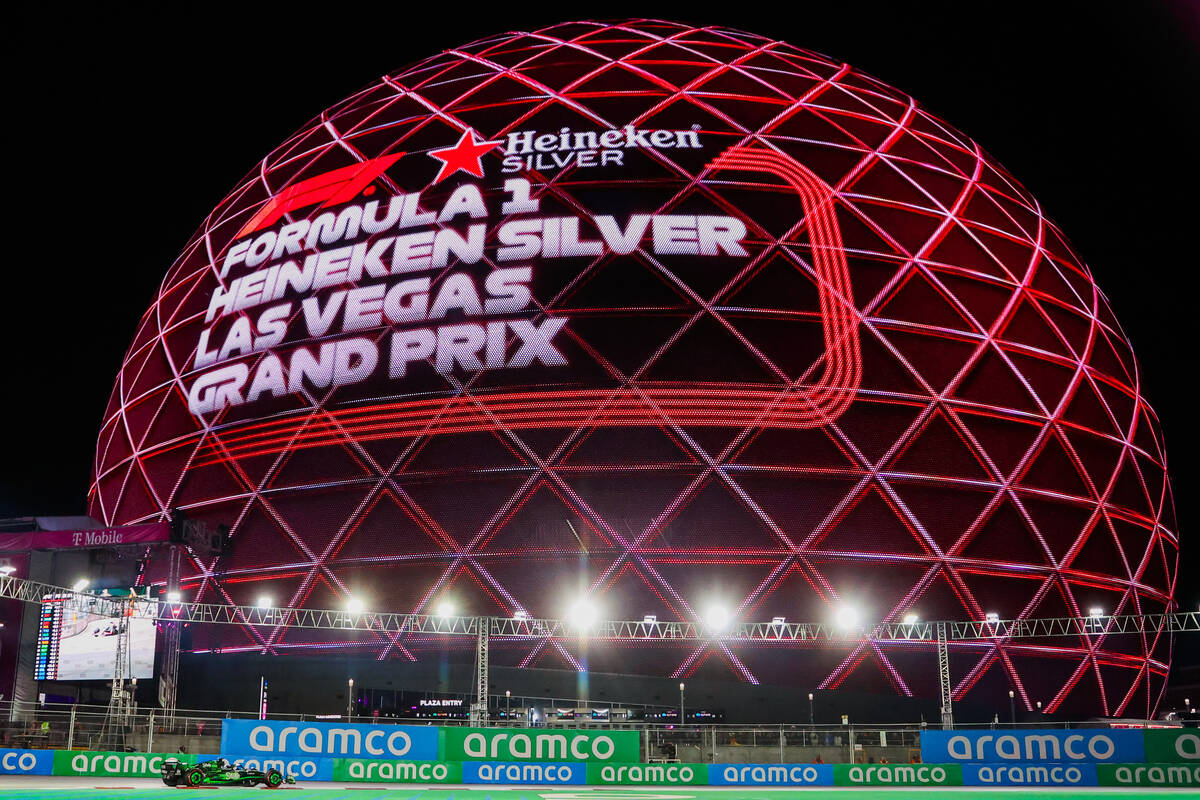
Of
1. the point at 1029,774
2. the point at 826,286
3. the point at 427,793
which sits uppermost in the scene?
the point at 826,286

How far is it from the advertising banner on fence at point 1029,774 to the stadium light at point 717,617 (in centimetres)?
630

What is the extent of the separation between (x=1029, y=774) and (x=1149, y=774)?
88.4 inches

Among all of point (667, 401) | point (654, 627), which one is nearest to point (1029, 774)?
point (654, 627)

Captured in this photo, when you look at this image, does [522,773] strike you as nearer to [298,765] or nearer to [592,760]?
[592,760]

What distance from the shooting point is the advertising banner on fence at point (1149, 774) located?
68.1 ft

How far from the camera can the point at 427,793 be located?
1806cm

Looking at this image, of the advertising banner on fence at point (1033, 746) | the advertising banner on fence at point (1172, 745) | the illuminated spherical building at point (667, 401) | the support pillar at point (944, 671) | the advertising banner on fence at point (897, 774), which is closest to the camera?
the advertising banner on fence at point (1172, 745)

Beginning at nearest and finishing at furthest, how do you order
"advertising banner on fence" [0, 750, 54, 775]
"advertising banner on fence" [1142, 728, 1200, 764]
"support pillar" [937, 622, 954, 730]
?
"advertising banner on fence" [0, 750, 54, 775] → "advertising banner on fence" [1142, 728, 1200, 764] → "support pillar" [937, 622, 954, 730]

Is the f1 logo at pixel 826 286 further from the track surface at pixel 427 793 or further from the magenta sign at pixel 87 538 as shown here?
the magenta sign at pixel 87 538

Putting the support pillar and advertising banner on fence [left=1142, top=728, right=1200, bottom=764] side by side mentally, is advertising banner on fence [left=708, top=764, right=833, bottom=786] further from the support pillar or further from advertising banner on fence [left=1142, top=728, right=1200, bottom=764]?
advertising banner on fence [left=1142, top=728, right=1200, bottom=764]

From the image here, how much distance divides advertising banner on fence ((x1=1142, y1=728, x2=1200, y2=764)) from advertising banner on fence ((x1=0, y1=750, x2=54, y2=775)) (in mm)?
22038

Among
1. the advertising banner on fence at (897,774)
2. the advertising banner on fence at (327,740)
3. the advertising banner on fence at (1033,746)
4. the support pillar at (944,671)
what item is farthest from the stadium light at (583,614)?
the support pillar at (944,671)

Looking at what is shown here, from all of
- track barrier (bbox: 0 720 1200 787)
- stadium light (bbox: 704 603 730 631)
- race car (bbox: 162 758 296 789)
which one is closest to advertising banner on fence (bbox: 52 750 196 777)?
track barrier (bbox: 0 720 1200 787)

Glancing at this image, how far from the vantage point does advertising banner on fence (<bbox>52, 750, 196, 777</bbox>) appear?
69.4 ft
